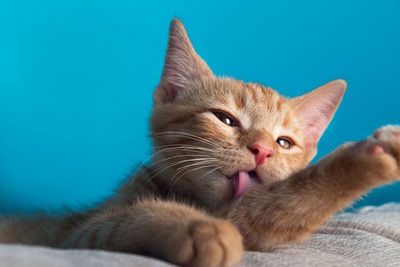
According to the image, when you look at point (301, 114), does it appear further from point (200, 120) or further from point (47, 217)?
point (47, 217)

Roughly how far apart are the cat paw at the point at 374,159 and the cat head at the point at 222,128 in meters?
0.30

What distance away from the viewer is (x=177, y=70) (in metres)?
1.50

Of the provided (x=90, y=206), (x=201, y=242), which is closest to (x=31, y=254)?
(x=201, y=242)

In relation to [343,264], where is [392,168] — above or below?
above

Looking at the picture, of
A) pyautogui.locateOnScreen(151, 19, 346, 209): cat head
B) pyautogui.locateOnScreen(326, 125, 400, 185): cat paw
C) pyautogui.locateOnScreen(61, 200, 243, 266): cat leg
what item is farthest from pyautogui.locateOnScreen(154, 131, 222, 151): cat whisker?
pyautogui.locateOnScreen(326, 125, 400, 185): cat paw

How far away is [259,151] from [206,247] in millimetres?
502

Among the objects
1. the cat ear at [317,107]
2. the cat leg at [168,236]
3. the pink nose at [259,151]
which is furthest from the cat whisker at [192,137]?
the cat ear at [317,107]

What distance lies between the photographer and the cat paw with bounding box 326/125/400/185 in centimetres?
74

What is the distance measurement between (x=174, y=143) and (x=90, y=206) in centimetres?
52

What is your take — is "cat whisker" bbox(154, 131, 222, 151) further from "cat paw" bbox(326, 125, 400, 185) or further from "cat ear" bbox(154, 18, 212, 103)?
"cat paw" bbox(326, 125, 400, 185)

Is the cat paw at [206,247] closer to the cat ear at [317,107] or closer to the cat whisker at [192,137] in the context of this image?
the cat whisker at [192,137]

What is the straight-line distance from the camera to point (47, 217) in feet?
5.00

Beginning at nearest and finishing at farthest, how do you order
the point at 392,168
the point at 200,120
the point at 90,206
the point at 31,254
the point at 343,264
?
the point at 31,254, the point at 392,168, the point at 343,264, the point at 200,120, the point at 90,206

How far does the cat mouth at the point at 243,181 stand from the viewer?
1.05m
